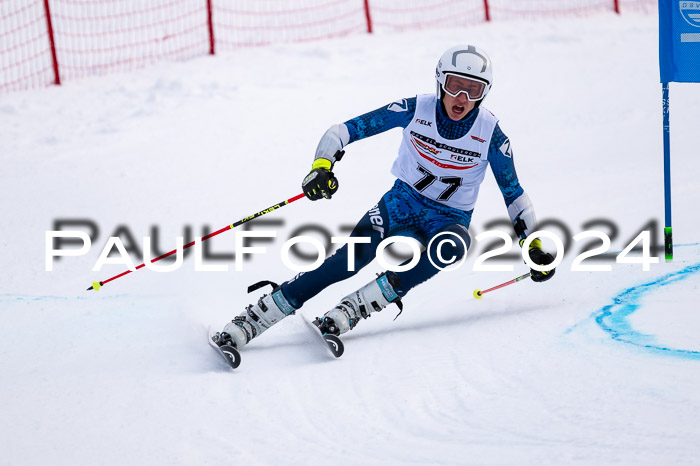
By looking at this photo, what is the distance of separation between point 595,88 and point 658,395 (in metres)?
7.71

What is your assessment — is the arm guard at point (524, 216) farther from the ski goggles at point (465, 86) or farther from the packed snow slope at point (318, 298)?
the ski goggles at point (465, 86)

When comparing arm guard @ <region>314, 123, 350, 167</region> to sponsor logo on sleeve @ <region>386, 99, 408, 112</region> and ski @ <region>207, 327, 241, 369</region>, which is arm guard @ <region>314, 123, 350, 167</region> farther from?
ski @ <region>207, 327, 241, 369</region>

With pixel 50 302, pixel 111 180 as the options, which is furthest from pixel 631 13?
pixel 50 302

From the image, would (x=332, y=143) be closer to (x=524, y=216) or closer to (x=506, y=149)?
(x=506, y=149)

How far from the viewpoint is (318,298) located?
17.3 ft

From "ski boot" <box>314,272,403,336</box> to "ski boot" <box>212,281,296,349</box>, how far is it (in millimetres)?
211

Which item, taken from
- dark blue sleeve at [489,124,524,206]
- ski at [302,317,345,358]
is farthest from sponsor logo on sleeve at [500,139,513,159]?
ski at [302,317,345,358]

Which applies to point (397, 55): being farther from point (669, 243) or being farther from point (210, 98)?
point (669, 243)

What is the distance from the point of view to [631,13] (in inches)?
545

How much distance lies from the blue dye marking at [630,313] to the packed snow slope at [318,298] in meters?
0.02

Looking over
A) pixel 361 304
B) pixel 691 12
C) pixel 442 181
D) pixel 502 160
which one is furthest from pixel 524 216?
pixel 691 12

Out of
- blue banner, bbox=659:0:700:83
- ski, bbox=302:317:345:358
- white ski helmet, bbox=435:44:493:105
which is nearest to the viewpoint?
ski, bbox=302:317:345:358

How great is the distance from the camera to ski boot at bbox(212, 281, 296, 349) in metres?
4.05

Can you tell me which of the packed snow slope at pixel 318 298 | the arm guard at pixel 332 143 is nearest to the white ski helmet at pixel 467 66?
the arm guard at pixel 332 143
